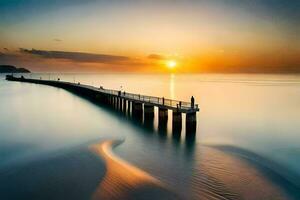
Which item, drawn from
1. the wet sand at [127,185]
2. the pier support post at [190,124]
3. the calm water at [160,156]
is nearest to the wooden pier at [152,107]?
the pier support post at [190,124]

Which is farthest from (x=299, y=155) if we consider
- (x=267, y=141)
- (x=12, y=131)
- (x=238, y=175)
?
(x=12, y=131)

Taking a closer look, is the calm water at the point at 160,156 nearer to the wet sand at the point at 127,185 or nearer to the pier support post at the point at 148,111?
the wet sand at the point at 127,185

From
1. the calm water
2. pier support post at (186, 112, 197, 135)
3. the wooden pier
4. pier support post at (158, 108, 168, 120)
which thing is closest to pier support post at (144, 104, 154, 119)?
the wooden pier

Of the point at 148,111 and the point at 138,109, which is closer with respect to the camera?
the point at 148,111

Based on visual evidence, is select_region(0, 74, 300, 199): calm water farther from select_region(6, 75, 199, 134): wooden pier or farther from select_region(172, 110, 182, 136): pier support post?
select_region(6, 75, 199, 134): wooden pier

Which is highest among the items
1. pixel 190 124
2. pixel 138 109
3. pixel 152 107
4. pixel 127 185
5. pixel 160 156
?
pixel 152 107

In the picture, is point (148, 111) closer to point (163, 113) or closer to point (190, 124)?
point (163, 113)

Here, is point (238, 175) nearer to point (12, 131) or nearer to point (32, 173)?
point (32, 173)

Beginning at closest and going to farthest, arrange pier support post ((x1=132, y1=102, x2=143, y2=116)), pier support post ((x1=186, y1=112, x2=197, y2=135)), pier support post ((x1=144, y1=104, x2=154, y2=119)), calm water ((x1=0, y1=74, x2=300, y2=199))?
calm water ((x1=0, y1=74, x2=300, y2=199))
pier support post ((x1=186, y1=112, x2=197, y2=135))
pier support post ((x1=144, y1=104, x2=154, y2=119))
pier support post ((x1=132, y1=102, x2=143, y2=116))

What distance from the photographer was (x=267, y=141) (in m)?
23.2

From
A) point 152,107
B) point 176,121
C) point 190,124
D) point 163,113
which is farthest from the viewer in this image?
point 152,107

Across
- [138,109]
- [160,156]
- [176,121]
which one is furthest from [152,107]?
[160,156]

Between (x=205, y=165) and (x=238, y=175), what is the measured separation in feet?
7.39

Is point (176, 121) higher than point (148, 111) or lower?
lower
